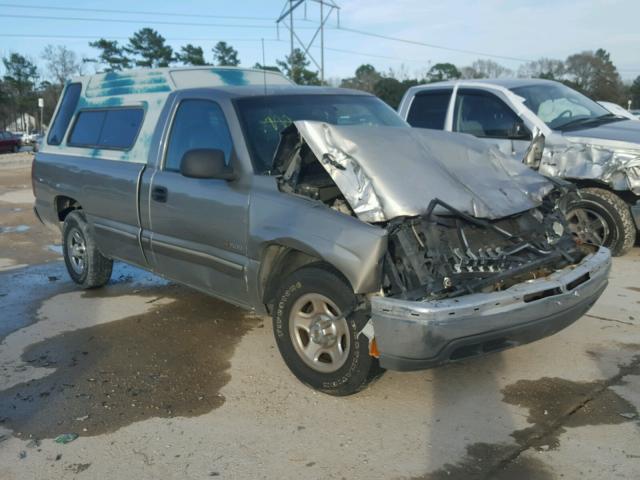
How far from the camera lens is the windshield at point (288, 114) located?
4.45 meters

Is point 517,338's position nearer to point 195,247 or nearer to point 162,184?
point 195,247

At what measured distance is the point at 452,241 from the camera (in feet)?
12.3

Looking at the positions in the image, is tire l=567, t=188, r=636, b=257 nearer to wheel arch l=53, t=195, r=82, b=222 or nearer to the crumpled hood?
the crumpled hood

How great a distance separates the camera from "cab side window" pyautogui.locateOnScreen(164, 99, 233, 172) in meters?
4.63

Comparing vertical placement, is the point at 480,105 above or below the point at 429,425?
above

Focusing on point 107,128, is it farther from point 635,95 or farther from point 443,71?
point 635,95

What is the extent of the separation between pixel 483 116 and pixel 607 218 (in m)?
1.97

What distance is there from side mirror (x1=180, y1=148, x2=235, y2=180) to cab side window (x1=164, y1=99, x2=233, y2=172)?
0.27 metres

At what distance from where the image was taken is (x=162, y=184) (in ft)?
16.3

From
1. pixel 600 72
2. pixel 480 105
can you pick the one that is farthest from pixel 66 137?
pixel 600 72

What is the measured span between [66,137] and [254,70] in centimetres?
216

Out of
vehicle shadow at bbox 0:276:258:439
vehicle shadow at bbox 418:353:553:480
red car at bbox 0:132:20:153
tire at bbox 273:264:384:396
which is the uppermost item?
tire at bbox 273:264:384:396

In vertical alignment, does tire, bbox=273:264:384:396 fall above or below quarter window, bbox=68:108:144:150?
below

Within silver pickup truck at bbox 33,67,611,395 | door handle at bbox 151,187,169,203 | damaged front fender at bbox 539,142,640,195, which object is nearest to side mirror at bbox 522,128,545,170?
silver pickup truck at bbox 33,67,611,395
